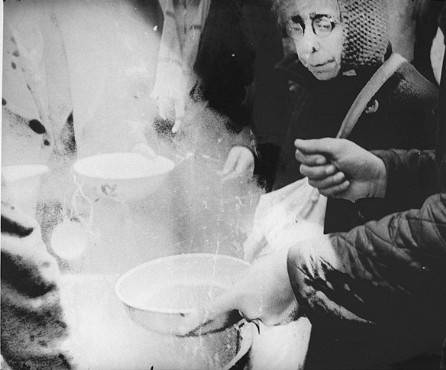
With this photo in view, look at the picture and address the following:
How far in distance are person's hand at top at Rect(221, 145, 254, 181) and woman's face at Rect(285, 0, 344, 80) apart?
356mm

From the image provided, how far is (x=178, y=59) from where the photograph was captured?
5.70 feet

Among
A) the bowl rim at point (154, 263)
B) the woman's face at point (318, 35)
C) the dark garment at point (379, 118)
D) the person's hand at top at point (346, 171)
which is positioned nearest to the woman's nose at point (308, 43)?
the woman's face at point (318, 35)

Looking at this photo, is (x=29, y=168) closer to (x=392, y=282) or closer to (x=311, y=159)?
(x=311, y=159)

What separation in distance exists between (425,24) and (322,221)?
738 millimetres

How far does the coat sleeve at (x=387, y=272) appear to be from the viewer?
1.55 meters

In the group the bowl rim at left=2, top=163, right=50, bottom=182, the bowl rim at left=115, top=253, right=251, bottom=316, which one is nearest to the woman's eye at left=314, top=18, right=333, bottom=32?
the bowl rim at left=115, top=253, right=251, bottom=316

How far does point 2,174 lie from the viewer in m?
1.79

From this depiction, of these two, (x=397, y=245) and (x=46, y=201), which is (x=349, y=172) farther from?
(x=46, y=201)

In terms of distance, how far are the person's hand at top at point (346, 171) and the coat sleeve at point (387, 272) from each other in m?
0.12

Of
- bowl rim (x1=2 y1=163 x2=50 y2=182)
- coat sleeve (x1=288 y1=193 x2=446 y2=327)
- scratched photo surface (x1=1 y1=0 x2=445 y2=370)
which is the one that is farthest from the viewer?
bowl rim (x1=2 y1=163 x2=50 y2=182)

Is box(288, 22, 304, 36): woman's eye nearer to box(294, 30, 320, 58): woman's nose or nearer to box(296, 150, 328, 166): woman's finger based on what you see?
box(294, 30, 320, 58): woman's nose

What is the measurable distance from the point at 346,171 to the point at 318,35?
469mm

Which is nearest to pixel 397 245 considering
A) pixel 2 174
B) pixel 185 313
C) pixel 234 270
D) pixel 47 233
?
pixel 234 270

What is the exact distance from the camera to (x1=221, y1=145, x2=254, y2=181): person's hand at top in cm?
170
